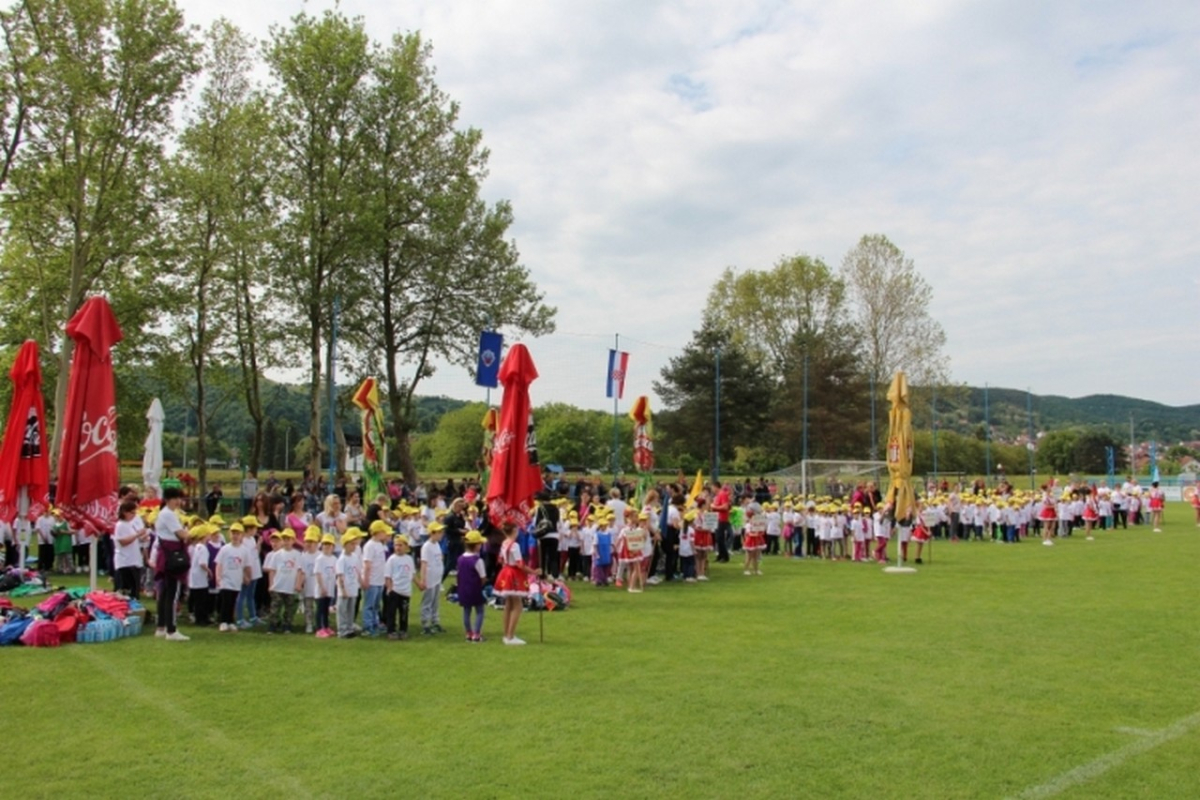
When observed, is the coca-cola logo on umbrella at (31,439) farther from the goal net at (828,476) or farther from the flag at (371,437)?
the goal net at (828,476)

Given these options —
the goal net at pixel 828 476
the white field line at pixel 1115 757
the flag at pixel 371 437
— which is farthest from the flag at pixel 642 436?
the white field line at pixel 1115 757

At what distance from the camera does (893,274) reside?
53.7 metres

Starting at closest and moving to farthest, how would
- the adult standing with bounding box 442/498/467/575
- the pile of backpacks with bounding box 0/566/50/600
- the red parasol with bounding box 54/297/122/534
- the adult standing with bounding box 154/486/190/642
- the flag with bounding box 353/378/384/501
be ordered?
the red parasol with bounding box 54/297/122/534
the adult standing with bounding box 154/486/190/642
the pile of backpacks with bounding box 0/566/50/600
the adult standing with bounding box 442/498/467/575
the flag with bounding box 353/378/384/501

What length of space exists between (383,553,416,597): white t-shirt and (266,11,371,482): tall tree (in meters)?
20.8

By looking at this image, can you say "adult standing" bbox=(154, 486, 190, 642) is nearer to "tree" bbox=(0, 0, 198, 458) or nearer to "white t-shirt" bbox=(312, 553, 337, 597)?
"white t-shirt" bbox=(312, 553, 337, 597)

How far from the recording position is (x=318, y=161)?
33.4 meters

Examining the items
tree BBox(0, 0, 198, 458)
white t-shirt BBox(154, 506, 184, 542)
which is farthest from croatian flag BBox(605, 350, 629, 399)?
white t-shirt BBox(154, 506, 184, 542)

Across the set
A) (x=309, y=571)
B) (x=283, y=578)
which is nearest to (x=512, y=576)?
(x=309, y=571)

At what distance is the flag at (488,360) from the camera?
Answer: 27.0 m

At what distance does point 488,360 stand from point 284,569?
15.4 m

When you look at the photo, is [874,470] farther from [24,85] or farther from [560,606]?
[24,85]

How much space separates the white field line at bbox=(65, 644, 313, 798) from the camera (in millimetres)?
6281

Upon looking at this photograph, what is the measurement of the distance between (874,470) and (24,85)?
3208cm

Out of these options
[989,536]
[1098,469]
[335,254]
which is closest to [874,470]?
[989,536]
